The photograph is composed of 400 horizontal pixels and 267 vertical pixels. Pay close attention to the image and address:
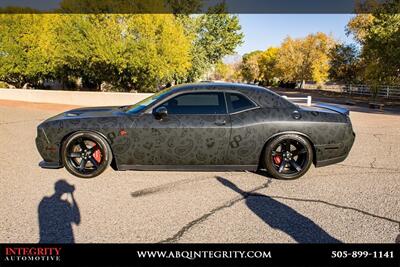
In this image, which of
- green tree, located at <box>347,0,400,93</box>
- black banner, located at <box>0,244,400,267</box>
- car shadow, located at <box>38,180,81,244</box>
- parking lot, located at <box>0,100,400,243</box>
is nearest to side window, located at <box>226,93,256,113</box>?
parking lot, located at <box>0,100,400,243</box>

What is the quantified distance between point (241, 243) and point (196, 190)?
131cm

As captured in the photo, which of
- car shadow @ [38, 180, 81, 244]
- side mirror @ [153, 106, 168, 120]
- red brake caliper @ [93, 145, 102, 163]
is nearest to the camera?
car shadow @ [38, 180, 81, 244]

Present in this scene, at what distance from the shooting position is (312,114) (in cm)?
421

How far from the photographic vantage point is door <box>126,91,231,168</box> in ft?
13.1

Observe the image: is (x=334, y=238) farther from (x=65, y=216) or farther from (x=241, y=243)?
(x=65, y=216)

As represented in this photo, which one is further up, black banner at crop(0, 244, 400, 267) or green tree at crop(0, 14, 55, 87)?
green tree at crop(0, 14, 55, 87)

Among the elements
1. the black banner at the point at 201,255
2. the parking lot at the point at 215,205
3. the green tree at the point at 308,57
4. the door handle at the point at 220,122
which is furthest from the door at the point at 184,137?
the green tree at the point at 308,57

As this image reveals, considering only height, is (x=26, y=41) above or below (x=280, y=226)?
above

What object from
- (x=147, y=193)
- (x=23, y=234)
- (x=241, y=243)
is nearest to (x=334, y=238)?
(x=241, y=243)

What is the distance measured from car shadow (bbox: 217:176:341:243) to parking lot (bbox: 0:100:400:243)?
10 mm

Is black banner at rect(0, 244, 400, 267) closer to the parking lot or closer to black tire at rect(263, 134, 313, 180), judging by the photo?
the parking lot

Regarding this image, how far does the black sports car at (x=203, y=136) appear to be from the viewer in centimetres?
403

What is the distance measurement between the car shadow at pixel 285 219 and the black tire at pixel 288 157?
71 centimetres

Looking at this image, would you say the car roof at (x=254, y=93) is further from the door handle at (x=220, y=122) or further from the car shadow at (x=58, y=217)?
the car shadow at (x=58, y=217)
